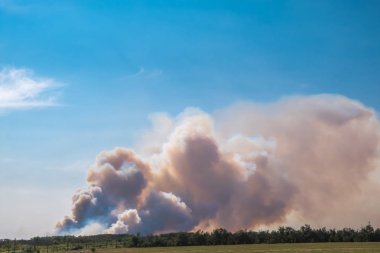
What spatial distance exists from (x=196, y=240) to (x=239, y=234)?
47.4 ft

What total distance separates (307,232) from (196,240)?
35866 millimetres

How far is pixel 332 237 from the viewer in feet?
509

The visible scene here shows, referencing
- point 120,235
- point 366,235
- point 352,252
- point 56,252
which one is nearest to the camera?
point 352,252

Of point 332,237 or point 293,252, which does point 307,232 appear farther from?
point 293,252

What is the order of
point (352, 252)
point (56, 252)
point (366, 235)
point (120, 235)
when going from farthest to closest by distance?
point (120, 235) → point (366, 235) → point (56, 252) → point (352, 252)

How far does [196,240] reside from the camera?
156 metres

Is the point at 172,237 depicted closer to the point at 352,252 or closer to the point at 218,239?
the point at 218,239

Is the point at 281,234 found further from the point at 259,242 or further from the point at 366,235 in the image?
the point at 366,235

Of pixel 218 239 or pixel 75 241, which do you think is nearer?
pixel 218 239

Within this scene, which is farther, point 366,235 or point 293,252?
point 366,235

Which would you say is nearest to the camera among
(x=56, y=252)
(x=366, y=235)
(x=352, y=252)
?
(x=352, y=252)

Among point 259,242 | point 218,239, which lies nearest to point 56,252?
point 218,239

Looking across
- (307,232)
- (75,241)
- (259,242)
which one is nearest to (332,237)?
(307,232)

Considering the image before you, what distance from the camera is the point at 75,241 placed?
651ft
